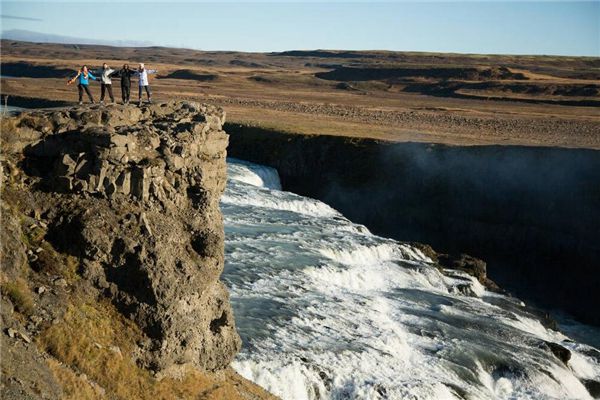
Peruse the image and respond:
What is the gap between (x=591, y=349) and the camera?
28453 millimetres

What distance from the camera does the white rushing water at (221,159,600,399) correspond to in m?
20.2

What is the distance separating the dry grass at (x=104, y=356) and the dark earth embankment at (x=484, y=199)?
28.3 meters

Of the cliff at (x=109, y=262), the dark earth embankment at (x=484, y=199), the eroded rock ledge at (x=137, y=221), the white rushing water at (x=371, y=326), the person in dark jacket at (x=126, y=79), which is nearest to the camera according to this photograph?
the cliff at (x=109, y=262)

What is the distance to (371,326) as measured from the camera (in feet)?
78.5

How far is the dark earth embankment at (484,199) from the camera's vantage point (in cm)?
3925

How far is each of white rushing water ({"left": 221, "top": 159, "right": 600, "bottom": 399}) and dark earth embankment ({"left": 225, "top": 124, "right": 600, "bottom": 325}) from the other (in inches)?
308

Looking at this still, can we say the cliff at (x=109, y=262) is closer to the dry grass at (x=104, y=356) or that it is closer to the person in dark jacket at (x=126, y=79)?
the dry grass at (x=104, y=356)

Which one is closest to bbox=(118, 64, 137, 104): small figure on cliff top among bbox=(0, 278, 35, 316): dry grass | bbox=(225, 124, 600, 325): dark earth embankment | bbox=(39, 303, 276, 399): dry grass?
bbox=(39, 303, 276, 399): dry grass

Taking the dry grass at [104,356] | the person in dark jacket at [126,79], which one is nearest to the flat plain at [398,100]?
the person in dark jacket at [126,79]

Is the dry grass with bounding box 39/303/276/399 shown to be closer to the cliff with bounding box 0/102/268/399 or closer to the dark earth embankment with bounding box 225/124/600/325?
the cliff with bounding box 0/102/268/399

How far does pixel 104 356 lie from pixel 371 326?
40.8 ft

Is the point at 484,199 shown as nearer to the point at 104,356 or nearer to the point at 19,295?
the point at 104,356

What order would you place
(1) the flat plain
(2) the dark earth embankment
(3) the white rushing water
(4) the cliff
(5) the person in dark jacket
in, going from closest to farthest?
(4) the cliff < (3) the white rushing water < (5) the person in dark jacket < (2) the dark earth embankment < (1) the flat plain

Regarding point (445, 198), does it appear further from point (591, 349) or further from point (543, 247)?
point (591, 349)
